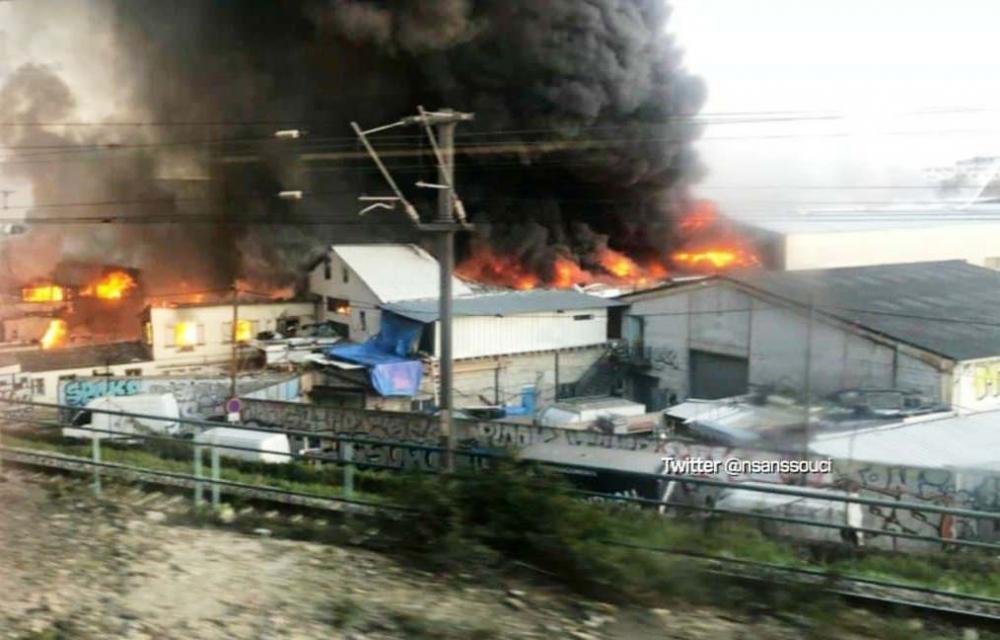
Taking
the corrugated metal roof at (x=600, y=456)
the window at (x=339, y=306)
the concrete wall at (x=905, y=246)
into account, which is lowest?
the corrugated metal roof at (x=600, y=456)

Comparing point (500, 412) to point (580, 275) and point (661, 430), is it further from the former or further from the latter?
point (580, 275)

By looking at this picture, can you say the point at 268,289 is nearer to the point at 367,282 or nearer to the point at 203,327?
the point at 203,327

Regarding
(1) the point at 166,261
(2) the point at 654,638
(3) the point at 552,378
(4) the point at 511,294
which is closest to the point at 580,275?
(4) the point at 511,294

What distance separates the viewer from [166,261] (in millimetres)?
22094

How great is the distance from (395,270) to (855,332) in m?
11.4

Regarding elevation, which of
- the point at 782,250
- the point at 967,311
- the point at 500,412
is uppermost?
the point at 782,250

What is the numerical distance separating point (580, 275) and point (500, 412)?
7.58 meters

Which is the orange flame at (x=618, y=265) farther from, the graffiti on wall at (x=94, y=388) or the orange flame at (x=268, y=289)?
the graffiti on wall at (x=94, y=388)

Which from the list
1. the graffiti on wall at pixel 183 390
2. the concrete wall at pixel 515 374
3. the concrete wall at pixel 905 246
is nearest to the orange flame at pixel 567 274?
the concrete wall at pixel 515 374

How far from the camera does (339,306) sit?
18.6m

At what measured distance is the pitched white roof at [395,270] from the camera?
17.3 meters

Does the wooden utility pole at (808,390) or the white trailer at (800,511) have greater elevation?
the wooden utility pole at (808,390)

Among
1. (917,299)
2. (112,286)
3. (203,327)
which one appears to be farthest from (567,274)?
(917,299)

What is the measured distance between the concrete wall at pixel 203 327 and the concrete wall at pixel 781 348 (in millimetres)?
9585
